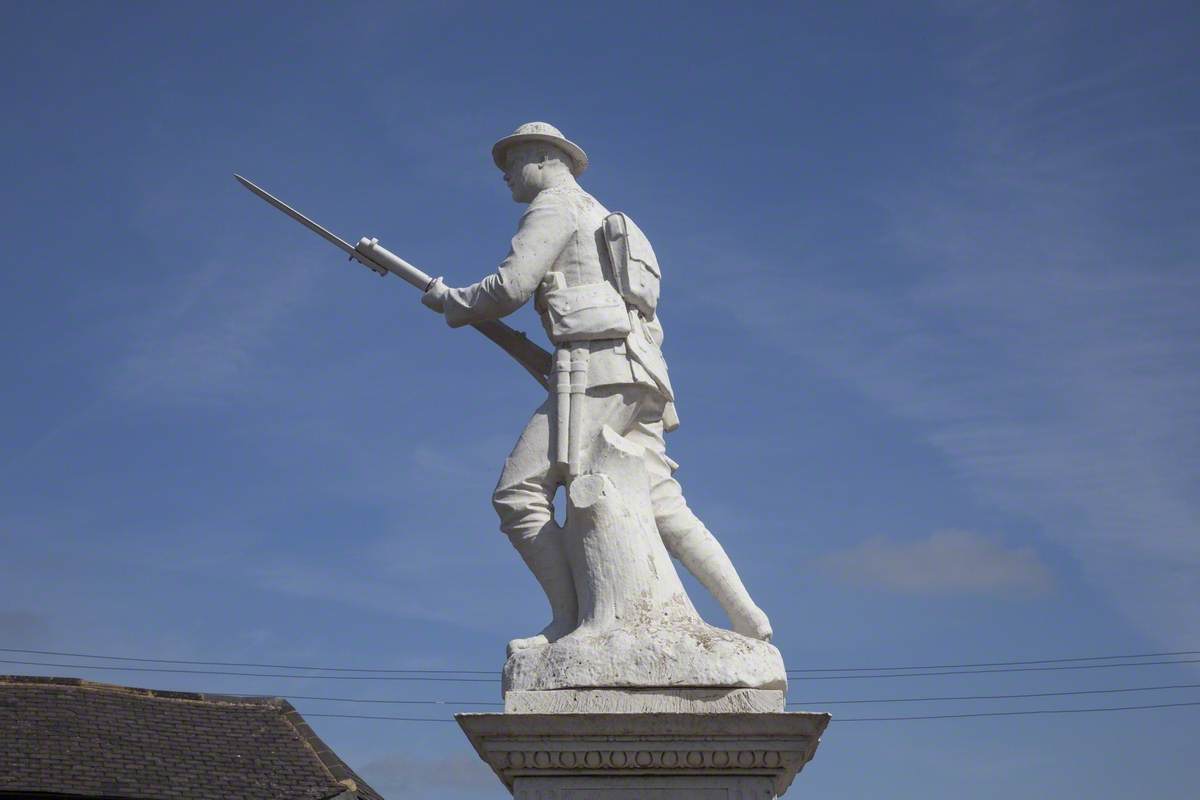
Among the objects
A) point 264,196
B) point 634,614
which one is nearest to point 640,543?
point 634,614

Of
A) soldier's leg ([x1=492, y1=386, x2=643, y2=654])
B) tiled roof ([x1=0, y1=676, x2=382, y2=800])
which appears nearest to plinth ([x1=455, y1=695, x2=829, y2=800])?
soldier's leg ([x1=492, y1=386, x2=643, y2=654])

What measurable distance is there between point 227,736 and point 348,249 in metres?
14.7

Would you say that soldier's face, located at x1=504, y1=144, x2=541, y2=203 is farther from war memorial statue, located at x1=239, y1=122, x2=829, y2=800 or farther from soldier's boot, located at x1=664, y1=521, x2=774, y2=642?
soldier's boot, located at x1=664, y1=521, x2=774, y2=642

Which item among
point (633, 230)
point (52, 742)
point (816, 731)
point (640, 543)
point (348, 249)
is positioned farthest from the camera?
point (52, 742)

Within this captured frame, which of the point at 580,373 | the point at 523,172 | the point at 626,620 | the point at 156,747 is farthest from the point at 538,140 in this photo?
the point at 156,747

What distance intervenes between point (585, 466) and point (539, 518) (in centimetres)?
38

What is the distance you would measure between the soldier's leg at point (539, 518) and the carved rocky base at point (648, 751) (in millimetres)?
802

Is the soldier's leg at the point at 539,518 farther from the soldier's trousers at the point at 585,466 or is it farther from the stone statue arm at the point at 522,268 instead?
the stone statue arm at the point at 522,268

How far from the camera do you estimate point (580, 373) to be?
8.48m

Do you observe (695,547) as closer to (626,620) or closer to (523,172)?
(626,620)

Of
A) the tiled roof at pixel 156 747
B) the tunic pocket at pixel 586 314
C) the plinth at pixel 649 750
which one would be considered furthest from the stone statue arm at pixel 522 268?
the tiled roof at pixel 156 747

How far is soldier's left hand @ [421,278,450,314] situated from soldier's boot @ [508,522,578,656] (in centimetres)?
152

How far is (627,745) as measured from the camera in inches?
295

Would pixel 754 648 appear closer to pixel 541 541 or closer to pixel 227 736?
pixel 541 541
